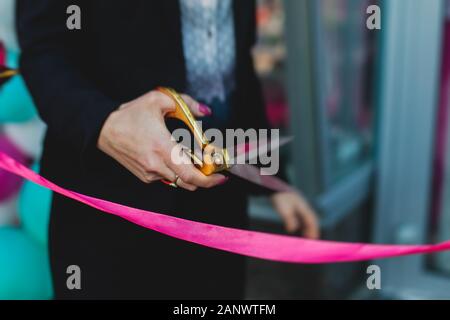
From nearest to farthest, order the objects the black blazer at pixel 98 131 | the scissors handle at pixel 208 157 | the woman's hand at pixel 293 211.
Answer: the scissors handle at pixel 208 157 < the black blazer at pixel 98 131 < the woman's hand at pixel 293 211

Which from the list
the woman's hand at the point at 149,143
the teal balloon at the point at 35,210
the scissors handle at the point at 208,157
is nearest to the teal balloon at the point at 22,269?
the teal balloon at the point at 35,210

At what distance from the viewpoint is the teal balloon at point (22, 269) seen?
109 cm

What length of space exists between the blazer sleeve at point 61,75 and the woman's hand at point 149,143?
3cm

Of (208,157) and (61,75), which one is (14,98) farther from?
(208,157)

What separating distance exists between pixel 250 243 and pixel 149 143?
8.0 inches

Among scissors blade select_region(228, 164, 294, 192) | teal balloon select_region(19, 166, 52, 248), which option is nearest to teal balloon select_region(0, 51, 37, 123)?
teal balloon select_region(19, 166, 52, 248)

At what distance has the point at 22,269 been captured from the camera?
111 cm

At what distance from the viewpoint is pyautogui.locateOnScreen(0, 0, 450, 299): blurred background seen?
5.81 feet

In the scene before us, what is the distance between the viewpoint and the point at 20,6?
0.83m

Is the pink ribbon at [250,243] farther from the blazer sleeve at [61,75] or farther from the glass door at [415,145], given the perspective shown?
the glass door at [415,145]

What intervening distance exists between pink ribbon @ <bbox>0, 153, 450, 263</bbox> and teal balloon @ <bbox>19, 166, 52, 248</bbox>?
353 millimetres

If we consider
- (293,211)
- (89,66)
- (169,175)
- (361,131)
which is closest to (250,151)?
(169,175)

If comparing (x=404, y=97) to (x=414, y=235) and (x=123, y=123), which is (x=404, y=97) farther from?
(x=123, y=123)

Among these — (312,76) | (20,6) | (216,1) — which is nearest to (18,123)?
(20,6)
